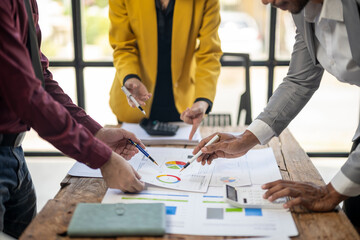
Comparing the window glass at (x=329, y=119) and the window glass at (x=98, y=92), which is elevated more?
the window glass at (x=98, y=92)

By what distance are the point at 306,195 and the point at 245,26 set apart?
2639 mm

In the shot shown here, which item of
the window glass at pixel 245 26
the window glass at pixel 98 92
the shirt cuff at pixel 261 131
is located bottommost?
the window glass at pixel 98 92

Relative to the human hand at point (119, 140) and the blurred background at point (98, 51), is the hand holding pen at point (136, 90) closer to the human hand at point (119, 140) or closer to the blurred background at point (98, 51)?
the human hand at point (119, 140)

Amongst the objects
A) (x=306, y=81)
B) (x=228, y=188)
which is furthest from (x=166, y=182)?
(x=306, y=81)

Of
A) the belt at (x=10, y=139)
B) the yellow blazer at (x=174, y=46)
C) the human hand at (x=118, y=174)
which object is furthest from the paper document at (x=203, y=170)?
the yellow blazer at (x=174, y=46)

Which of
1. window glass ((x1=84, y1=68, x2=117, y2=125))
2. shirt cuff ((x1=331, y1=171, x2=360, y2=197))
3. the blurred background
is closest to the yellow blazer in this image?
shirt cuff ((x1=331, y1=171, x2=360, y2=197))

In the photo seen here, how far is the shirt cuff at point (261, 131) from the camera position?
166 centimetres

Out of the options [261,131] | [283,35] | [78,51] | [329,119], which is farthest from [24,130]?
[329,119]

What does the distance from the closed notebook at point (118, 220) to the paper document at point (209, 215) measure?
51 millimetres

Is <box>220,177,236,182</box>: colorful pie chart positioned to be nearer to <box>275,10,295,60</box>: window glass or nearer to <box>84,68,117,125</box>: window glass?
<box>275,10,295,60</box>: window glass

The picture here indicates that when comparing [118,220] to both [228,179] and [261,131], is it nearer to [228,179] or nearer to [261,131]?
[228,179]

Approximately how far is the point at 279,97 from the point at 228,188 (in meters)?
0.54

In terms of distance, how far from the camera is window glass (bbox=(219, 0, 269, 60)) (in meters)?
3.57

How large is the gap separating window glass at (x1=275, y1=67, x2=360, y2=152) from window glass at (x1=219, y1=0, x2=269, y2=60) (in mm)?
400
